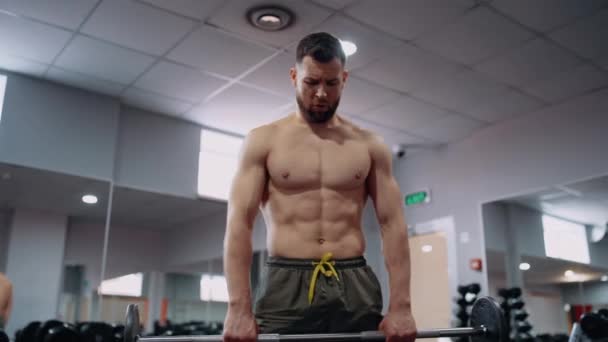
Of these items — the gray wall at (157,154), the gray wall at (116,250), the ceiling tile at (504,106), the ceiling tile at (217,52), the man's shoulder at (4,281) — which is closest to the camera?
the ceiling tile at (217,52)

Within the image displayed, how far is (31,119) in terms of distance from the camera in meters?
4.50

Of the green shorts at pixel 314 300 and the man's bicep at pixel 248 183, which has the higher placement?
the man's bicep at pixel 248 183

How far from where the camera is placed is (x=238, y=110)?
5133mm

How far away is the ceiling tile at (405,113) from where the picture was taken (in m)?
4.92

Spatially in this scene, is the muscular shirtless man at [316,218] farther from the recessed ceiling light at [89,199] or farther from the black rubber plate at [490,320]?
the recessed ceiling light at [89,199]

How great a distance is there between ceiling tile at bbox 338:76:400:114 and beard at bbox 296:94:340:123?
2.72 meters

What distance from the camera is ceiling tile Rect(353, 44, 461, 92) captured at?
4.11 meters

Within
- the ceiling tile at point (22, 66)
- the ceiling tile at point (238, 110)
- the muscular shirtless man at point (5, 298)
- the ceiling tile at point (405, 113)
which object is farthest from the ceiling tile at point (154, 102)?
the muscular shirtless man at point (5, 298)

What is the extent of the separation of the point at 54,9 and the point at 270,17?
1301 mm

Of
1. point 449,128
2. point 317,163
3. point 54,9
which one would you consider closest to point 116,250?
point 54,9

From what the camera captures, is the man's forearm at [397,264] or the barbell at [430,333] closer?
the barbell at [430,333]

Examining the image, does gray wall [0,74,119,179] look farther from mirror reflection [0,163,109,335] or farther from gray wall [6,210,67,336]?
gray wall [6,210,67,336]

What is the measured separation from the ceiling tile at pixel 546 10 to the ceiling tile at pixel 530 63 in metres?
0.26

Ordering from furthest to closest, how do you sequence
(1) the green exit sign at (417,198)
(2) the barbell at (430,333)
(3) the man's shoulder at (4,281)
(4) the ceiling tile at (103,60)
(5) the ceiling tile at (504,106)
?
(1) the green exit sign at (417,198) < (5) the ceiling tile at (504,106) < (3) the man's shoulder at (4,281) < (4) the ceiling tile at (103,60) < (2) the barbell at (430,333)
